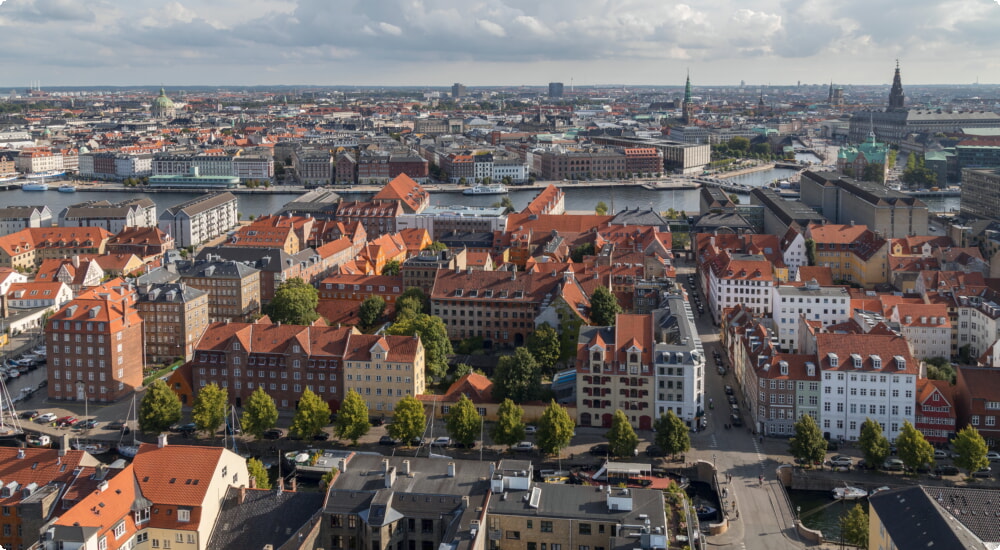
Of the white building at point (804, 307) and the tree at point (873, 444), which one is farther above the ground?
the white building at point (804, 307)

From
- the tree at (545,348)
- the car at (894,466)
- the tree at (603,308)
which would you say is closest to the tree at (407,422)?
the tree at (545,348)

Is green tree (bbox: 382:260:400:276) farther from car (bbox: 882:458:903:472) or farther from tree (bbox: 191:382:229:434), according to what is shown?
car (bbox: 882:458:903:472)

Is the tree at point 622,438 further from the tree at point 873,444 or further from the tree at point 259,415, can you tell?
the tree at point 259,415

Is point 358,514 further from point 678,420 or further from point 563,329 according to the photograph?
point 563,329

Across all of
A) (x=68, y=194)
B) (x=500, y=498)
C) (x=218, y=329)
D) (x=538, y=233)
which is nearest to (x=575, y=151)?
(x=68, y=194)

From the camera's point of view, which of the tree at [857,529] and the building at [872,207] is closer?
the tree at [857,529]

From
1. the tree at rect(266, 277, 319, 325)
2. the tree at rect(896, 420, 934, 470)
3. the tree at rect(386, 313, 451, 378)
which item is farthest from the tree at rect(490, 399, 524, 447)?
the tree at rect(266, 277, 319, 325)
